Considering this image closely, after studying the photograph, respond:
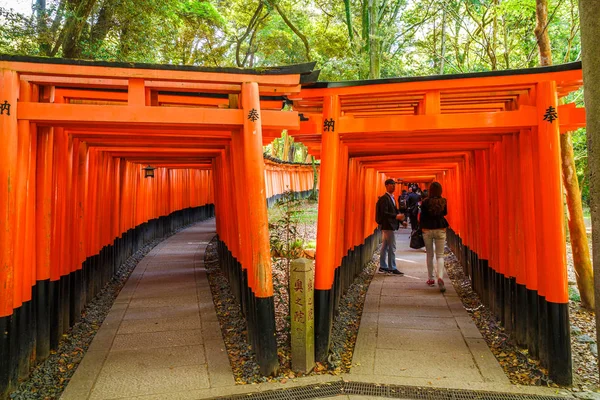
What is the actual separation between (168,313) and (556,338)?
16.2 ft

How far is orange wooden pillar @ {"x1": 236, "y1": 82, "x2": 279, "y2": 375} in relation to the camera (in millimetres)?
4504

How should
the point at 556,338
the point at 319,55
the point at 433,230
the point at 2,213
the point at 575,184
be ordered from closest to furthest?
the point at 2,213 < the point at 556,338 < the point at 575,184 < the point at 433,230 < the point at 319,55

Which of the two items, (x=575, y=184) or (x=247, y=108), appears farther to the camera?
(x=575, y=184)

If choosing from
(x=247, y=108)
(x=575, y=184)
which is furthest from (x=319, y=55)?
(x=247, y=108)

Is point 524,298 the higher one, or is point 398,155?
point 398,155

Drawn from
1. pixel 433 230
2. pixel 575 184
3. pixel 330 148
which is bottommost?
pixel 433 230

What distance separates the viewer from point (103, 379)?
442cm

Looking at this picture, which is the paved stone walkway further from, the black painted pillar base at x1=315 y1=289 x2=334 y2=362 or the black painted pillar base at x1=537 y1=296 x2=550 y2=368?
the black painted pillar base at x1=537 y1=296 x2=550 y2=368

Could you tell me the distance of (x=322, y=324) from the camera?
4922mm

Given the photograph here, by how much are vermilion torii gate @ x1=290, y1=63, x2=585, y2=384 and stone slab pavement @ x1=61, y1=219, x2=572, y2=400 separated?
566 millimetres

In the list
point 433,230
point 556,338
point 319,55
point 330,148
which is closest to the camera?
point 556,338

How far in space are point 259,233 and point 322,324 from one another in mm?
1223

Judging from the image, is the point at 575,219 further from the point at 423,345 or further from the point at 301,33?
the point at 301,33

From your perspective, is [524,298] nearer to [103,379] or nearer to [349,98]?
[349,98]
